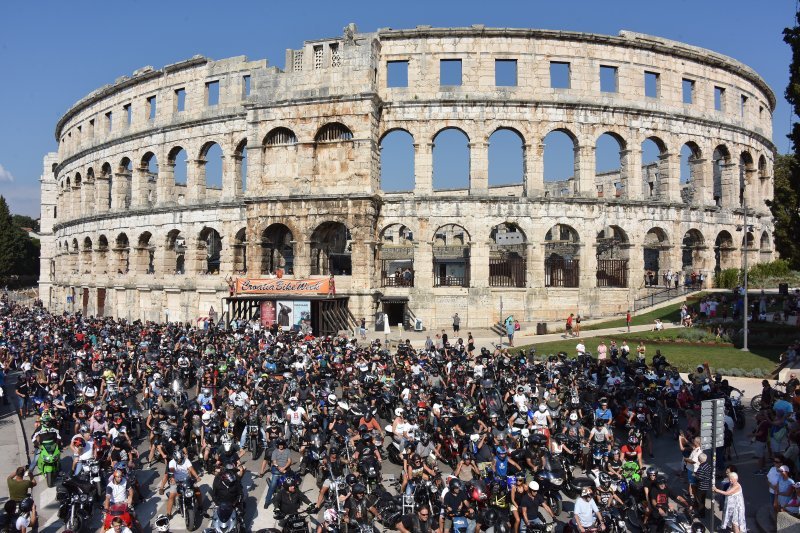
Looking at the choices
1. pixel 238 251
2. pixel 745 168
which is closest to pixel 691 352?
pixel 745 168

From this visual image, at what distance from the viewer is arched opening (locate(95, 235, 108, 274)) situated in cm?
4950

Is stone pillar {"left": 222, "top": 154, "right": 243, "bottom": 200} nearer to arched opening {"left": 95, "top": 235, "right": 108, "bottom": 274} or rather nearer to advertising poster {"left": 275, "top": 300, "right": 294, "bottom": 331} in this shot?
advertising poster {"left": 275, "top": 300, "right": 294, "bottom": 331}

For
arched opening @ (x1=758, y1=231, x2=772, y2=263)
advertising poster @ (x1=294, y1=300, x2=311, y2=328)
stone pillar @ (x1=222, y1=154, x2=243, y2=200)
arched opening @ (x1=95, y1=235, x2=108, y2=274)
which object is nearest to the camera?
advertising poster @ (x1=294, y1=300, x2=311, y2=328)

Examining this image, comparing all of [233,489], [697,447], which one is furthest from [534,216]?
[233,489]

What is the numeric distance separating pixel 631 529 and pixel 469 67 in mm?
30584

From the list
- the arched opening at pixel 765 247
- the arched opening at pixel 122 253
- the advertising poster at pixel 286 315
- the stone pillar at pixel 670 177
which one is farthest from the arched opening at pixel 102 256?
the arched opening at pixel 765 247

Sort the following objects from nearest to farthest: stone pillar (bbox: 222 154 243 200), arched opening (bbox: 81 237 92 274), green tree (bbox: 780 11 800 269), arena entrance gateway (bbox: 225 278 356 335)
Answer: green tree (bbox: 780 11 800 269) < arena entrance gateway (bbox: 225 278 356 335) < stone pillar (bbox: 222 154 243 200) < arched opening (bbox: 81 237 92 274)

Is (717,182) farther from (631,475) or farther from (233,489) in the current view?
(233,489)

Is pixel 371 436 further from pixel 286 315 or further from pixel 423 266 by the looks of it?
pixel 423 266

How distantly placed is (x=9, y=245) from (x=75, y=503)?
87.7 metres

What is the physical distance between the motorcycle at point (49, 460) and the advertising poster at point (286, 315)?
16191mm

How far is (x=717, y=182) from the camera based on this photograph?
50.1 metres

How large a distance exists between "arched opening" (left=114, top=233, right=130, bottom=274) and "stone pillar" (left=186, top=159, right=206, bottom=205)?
1013cm

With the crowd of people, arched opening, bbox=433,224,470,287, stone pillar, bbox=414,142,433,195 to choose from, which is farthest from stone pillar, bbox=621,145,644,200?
the crowd of people
